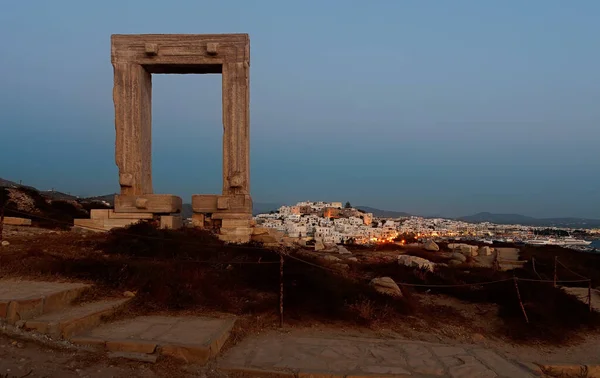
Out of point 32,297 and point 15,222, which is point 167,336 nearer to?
point 32,297

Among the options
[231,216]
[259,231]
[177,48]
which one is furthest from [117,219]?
[177,48]

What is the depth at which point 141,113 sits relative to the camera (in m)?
12.3

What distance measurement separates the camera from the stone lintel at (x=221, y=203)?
38.6 ft

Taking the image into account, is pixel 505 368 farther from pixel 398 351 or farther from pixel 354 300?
pixel 354 300

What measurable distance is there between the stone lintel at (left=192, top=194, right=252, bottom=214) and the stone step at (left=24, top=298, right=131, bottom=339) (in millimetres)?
6232

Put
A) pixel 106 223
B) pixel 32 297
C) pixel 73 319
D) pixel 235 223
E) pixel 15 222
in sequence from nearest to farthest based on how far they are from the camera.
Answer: pixel 73 319
pixel 32 297
pixel 235 223
pixel 106 223
pixel 15 222

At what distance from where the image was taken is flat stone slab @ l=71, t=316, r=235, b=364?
13.7 feet

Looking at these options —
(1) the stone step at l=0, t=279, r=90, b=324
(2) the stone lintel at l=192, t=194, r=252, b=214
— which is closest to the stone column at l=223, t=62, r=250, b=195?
(2) the stone lintel at l=192, t=194, r=252, b=214

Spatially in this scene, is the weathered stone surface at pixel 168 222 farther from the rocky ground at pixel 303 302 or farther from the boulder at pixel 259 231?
the rocky ground at pixel 303 302

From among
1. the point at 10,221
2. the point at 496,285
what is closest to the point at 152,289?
the point at 496,285

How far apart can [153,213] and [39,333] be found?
7.90 metres

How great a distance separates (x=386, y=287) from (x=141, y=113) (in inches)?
351

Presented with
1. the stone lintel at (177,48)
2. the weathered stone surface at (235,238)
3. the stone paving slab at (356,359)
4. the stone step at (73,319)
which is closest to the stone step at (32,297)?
the stone step at (73,319)

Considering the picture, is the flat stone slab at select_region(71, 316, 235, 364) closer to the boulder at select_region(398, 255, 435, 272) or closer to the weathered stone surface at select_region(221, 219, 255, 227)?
the boulder at select_region(398, 255, 435, 272)
